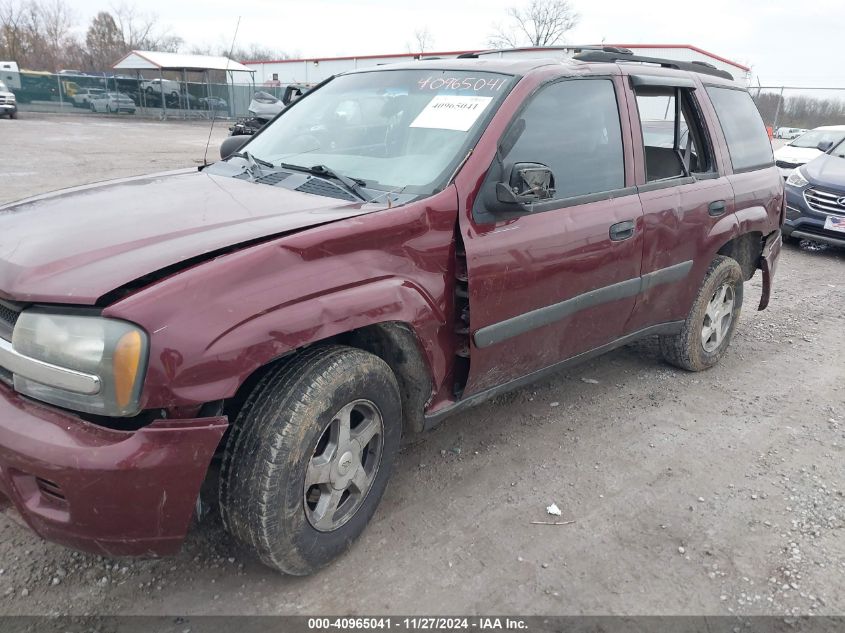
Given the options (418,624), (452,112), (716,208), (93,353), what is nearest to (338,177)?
(452,112)

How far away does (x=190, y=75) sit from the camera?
129 ft

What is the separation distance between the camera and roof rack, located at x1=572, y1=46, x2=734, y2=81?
3.48 metres

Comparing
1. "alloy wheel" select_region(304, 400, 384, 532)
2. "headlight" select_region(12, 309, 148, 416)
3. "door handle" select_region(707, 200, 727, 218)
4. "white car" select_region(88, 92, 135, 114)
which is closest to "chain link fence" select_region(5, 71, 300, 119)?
"white car" select_region(88, 92, 135, 114)

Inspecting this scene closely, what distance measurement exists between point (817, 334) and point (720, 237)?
6.82 feet

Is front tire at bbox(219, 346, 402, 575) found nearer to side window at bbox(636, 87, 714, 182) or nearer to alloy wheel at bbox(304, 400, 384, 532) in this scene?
alloy wheel at bbox(304, 400, 384, 532)

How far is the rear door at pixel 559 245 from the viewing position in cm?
274

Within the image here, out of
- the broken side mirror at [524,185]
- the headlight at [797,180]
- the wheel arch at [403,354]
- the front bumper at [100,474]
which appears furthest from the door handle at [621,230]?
the headlight at [797,180]

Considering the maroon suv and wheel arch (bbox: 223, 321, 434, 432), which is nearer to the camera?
the maroon suv

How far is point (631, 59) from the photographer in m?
3.76

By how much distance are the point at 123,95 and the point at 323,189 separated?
37.0 meters

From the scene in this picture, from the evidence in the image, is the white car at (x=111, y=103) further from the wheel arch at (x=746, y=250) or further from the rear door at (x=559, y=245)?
the rear door at (x=559, y=245)

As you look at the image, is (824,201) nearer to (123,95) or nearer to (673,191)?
(673,191)

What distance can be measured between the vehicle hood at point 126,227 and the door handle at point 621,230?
137cm

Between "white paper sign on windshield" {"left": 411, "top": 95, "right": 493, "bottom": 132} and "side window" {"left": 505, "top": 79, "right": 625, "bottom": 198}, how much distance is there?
0.22 m
